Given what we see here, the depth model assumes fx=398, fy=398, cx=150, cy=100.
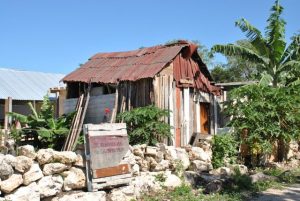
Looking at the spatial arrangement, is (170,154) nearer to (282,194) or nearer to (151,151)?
(151,151)

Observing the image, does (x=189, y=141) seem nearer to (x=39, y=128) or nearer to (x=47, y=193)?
(x=39, y=128)

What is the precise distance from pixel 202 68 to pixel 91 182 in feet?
29.5

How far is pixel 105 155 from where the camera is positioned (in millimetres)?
8672

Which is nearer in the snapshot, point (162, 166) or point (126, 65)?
point (162, 166)

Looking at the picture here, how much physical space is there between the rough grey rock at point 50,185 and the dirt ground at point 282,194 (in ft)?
14.9

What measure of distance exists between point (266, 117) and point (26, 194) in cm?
848

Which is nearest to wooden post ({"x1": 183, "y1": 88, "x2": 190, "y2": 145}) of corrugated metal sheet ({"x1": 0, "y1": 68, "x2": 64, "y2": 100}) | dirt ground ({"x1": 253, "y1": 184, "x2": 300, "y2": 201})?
dirt ground ({"x1": 253, "y1": 184, "x2": 300, "y2": 201})

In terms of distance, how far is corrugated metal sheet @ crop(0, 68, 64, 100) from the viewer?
24.2 metres

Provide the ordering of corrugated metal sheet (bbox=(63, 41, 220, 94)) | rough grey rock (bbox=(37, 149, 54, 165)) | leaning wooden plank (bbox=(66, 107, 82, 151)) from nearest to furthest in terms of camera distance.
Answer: rough grey rock (bbox=(37, 149, 54, 165)) < leaning wooden plank (bbox=(66, 107, 82, 151)) < corrugated metal sheet (bbox=(63, 41, 220, 94))

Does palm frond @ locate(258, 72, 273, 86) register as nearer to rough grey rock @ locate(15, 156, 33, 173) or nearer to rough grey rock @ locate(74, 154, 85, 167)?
rough grey rock @ locate(74, 154, 85, 167)

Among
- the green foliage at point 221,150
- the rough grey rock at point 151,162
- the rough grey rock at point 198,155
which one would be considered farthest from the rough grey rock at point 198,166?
the rough grey rock at point 151,162

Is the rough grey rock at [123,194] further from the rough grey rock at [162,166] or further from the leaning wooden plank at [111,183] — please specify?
the rough grey rock at [162,166]

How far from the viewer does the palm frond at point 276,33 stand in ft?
50.3

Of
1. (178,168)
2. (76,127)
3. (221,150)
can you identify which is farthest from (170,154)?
(76,127)
